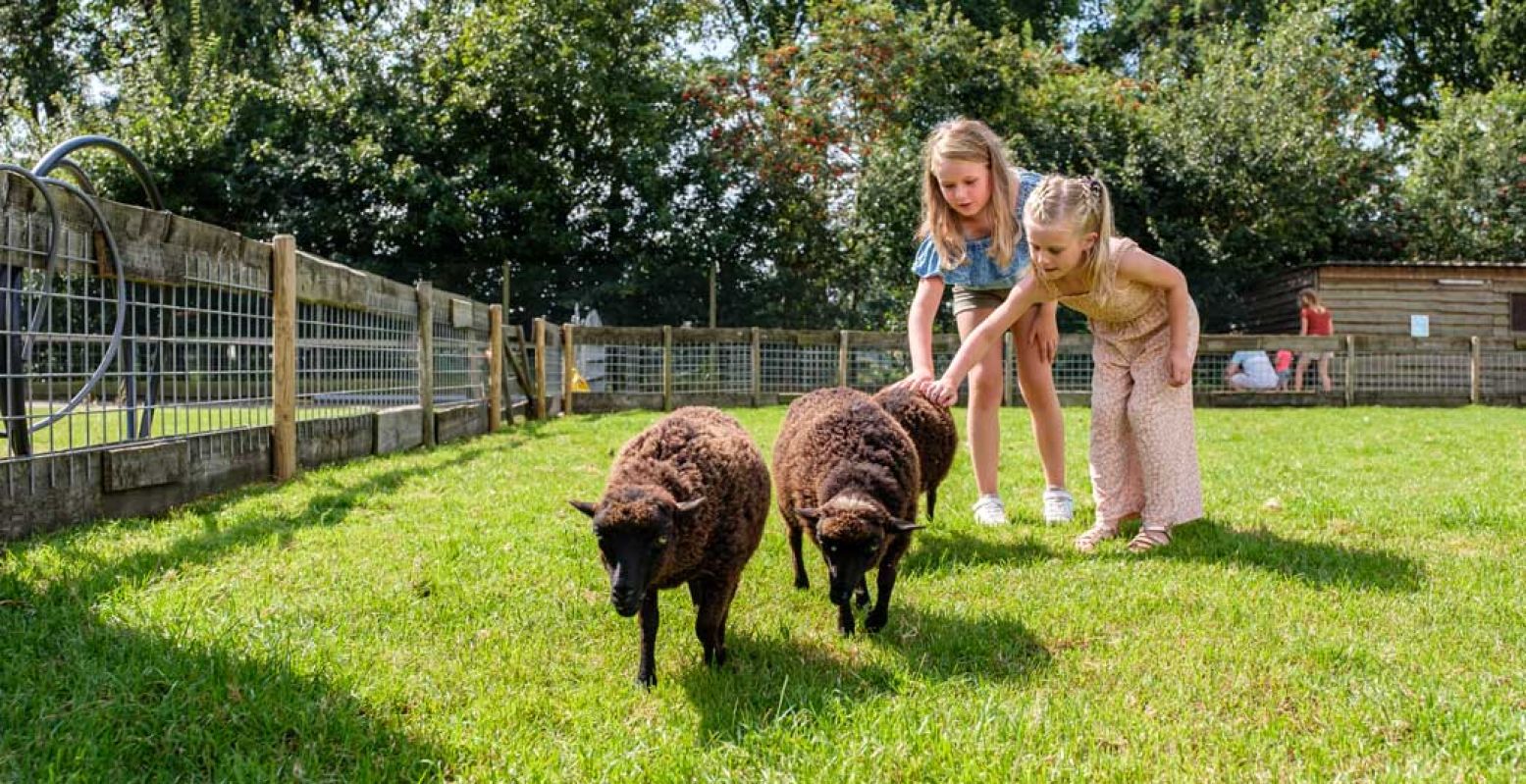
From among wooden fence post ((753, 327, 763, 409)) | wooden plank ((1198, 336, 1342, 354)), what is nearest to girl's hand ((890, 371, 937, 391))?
wooden fence post ((753, 327, 763, 409))

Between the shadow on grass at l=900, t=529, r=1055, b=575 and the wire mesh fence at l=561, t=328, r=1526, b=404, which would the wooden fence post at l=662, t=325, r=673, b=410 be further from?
the shadow on grass at l=900, t=529, r=1055, b=575

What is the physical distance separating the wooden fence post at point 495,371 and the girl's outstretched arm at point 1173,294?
872 cm

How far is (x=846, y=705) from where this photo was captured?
2.81 meters

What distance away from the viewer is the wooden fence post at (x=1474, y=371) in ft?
63.2

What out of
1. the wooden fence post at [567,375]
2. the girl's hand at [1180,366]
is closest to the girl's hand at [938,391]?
the girl's hand at [1180,366]

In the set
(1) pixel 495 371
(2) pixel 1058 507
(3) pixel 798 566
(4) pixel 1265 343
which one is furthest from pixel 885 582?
(4) pixel 1265 343

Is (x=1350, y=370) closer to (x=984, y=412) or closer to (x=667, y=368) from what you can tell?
(x=667, y=368)

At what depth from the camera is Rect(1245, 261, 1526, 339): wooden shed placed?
889 inches

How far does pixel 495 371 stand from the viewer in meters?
12.1

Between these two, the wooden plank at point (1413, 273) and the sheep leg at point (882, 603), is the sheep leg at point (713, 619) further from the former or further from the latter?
the wooden plank at point (1413, 273)

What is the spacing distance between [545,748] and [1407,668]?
2563 millimetres

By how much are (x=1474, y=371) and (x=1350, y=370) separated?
273cm

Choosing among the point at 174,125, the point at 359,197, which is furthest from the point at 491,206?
the point at 174,125

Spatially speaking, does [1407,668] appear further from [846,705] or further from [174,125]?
[174,125]
